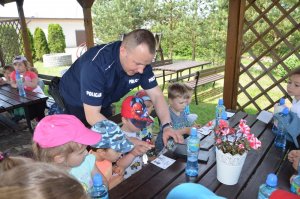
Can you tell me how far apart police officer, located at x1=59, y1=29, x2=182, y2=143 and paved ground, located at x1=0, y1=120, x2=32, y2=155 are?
1.93 metres

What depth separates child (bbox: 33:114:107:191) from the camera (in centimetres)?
134

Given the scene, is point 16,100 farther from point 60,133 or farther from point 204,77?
point 204,77

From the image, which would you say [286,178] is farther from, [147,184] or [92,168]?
[92,168]

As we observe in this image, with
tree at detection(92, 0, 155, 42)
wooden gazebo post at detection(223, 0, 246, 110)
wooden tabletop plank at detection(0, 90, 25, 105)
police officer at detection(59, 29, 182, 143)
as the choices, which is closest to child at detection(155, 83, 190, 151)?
police officer at detection(59, 29, 182, 143)

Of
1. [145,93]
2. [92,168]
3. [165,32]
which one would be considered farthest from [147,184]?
[165,32]

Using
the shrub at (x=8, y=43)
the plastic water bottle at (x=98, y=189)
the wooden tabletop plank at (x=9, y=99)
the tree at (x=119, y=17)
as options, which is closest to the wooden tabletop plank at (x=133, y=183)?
the plastic water bottle at (x=98, y=189)

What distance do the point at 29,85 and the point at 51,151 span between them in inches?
123

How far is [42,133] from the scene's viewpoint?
1342 mm

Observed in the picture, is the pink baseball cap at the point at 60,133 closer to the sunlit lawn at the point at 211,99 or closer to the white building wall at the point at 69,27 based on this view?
the sunlit lawn at the point at 211,99

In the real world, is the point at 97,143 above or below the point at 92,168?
above

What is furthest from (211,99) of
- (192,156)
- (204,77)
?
(192,156)

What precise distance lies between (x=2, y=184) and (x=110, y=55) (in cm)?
138

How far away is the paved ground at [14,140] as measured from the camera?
3.72 m

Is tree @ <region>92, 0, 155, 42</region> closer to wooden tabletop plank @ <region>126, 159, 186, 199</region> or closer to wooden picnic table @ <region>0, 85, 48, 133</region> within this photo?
wooden picnic table @ <region>0, 85, 48, 133</region>
